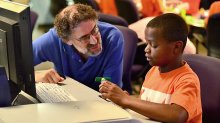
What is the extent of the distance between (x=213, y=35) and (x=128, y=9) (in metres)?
1.06

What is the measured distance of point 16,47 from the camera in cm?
147

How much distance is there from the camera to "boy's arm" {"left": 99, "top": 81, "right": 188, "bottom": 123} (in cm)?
147

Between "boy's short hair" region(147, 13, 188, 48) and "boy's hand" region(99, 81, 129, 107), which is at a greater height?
"boy's short hair" region(147, 13, 188, 48)

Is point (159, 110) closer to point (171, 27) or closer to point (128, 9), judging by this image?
point (171, 27)

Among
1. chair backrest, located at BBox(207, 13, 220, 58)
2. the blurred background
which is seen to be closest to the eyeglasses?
the blurred background

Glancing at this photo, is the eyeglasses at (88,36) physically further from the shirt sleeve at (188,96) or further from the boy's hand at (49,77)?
the shirt sleeve at (188,96)

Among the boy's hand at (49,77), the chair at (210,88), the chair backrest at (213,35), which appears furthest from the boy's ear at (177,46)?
the chair backrest at (213,35)

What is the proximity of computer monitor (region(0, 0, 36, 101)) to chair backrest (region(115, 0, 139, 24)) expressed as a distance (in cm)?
276

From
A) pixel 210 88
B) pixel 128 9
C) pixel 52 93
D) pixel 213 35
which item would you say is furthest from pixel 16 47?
pixel 128 9

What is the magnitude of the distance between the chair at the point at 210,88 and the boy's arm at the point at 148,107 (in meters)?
0.42

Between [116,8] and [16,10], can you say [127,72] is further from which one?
[116,8]

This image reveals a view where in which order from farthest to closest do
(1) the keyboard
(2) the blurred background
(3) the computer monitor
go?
(2) the blurred background → (1) the keyboard → (3) the computer monitor

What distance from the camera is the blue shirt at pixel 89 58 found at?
2121mm

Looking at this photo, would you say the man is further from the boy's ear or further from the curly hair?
the boy's ear
